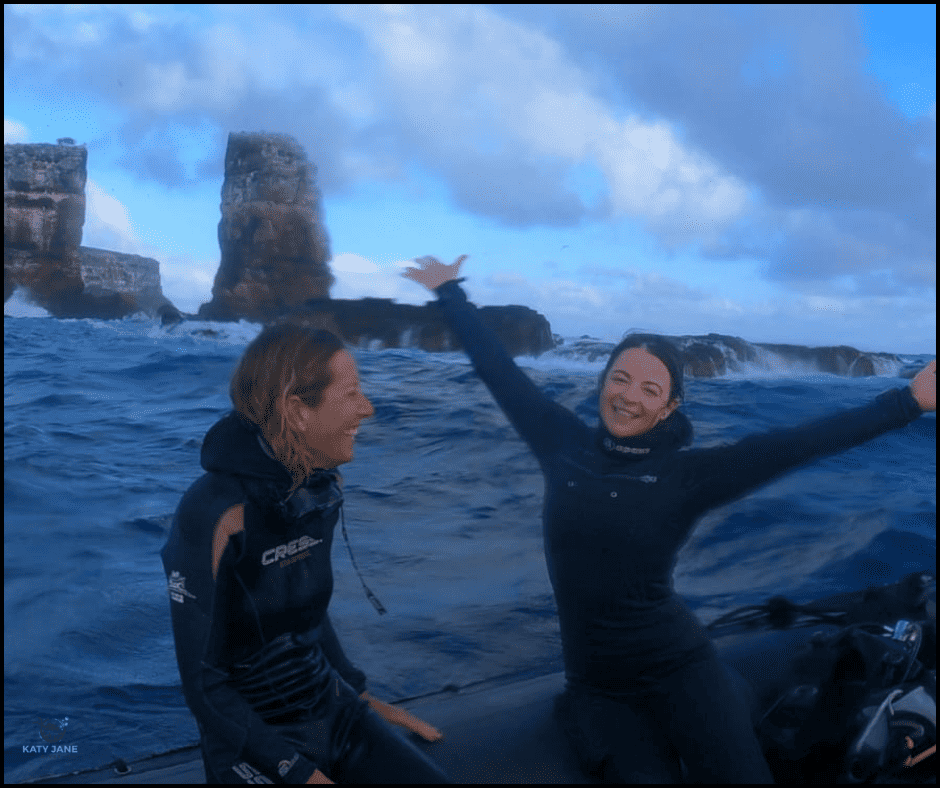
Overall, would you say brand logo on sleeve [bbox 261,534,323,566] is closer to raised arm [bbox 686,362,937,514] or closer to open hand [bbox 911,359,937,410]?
raised arm [bbox 686,362,937,514]

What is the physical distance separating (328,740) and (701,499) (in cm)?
119

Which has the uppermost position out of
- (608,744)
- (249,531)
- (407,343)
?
(407,343)

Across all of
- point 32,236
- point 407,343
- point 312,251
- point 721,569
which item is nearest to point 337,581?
point 407,343

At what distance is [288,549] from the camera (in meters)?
1.63

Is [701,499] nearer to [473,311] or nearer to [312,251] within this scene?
[473,311]

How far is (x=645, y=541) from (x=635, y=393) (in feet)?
1.38

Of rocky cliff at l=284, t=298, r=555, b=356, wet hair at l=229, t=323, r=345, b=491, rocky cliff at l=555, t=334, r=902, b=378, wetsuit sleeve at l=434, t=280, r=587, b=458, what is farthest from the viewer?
rocky cliff at l=555, t=334, r=902, b=378

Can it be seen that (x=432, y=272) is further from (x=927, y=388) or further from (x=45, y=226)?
(x=45, y=226)

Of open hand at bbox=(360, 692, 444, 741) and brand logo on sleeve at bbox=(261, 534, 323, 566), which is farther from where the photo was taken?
open hand at bbox=(360, 692, 444, 741)

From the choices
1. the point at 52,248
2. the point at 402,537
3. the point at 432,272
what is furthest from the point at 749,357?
the point at 52,248

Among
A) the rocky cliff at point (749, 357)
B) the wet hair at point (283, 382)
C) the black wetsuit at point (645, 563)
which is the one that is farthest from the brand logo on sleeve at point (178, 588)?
the rocky cliff at point (749, 357)

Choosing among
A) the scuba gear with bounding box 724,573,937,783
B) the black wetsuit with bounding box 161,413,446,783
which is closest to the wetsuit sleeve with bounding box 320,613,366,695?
the black wetsuit with bounding box 161,413,446,783

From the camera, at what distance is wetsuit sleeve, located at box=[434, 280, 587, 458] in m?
2.32

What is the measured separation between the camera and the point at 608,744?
2.00 m
